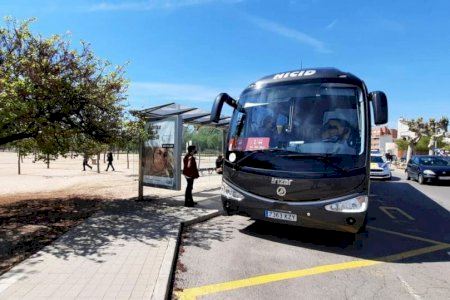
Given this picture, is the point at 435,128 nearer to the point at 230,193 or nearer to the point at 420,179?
the point at 420,179

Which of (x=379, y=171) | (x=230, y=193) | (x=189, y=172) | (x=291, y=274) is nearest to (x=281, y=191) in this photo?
(x=230, y=193)

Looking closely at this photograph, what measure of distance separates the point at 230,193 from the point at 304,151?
1.61m

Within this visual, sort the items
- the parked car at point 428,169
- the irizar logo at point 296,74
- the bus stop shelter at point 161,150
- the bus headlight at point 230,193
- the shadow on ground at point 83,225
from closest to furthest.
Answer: the shadow on ground at point 83,225, the bus headlight at point 230,193, the irizar logo at point 296,74, the bus stop shelter at point 161,150, the parked car at point 428,169

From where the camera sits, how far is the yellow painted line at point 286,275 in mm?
4629

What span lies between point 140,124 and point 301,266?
6912mm

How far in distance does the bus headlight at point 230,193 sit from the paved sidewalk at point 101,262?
3.99 ft

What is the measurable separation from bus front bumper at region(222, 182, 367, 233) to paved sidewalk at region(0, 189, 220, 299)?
4.99ft

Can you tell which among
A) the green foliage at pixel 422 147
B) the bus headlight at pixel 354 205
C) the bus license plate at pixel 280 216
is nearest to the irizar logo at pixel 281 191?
the bus license plate at pixel 280 216

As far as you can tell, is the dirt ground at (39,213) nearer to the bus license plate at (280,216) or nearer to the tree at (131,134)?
the tree at (131,134)

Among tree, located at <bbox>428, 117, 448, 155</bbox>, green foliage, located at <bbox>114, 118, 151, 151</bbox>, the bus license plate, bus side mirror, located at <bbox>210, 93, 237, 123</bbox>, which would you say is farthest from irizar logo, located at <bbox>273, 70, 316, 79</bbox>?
tree, located at <bbox>428, 117, 448, 155</bbox>

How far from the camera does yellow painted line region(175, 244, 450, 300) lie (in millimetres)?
4629

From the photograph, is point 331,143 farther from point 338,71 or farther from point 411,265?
point 411,265

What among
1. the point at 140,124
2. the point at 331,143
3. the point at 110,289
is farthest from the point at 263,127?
the point at 140,124

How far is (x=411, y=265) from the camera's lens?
571cm
